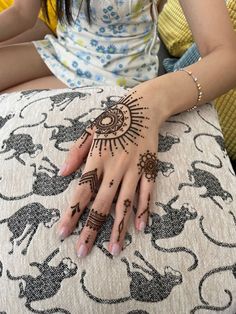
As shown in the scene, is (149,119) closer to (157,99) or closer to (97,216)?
(157,99)

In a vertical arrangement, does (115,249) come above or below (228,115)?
above

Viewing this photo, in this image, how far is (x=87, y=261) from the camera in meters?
0.54

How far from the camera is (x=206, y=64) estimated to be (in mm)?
744

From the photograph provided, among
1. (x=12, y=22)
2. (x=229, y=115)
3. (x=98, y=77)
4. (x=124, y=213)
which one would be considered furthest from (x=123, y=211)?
(x=12, y=22)

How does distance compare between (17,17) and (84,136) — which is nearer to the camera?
(84,136)

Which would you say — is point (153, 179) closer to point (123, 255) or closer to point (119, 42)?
point (123, 255)

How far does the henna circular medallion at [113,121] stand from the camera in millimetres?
620

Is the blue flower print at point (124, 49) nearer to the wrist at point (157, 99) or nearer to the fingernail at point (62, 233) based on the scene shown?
the wrist at point (157, 99)

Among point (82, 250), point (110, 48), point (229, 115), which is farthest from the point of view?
point (229, 115)

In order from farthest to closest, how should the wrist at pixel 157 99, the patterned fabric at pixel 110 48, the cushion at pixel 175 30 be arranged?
the cushion at pixel 175 30 < the patterned fabric at pixel 110 48 < the wrist at pixel 157 99

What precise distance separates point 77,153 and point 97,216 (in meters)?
0.11

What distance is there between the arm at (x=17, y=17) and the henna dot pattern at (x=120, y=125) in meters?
0.54

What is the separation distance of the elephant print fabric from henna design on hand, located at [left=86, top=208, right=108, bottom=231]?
0.03 ft

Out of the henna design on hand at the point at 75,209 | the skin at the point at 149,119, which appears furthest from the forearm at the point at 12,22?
the henna design on hand at the point at 75,209
